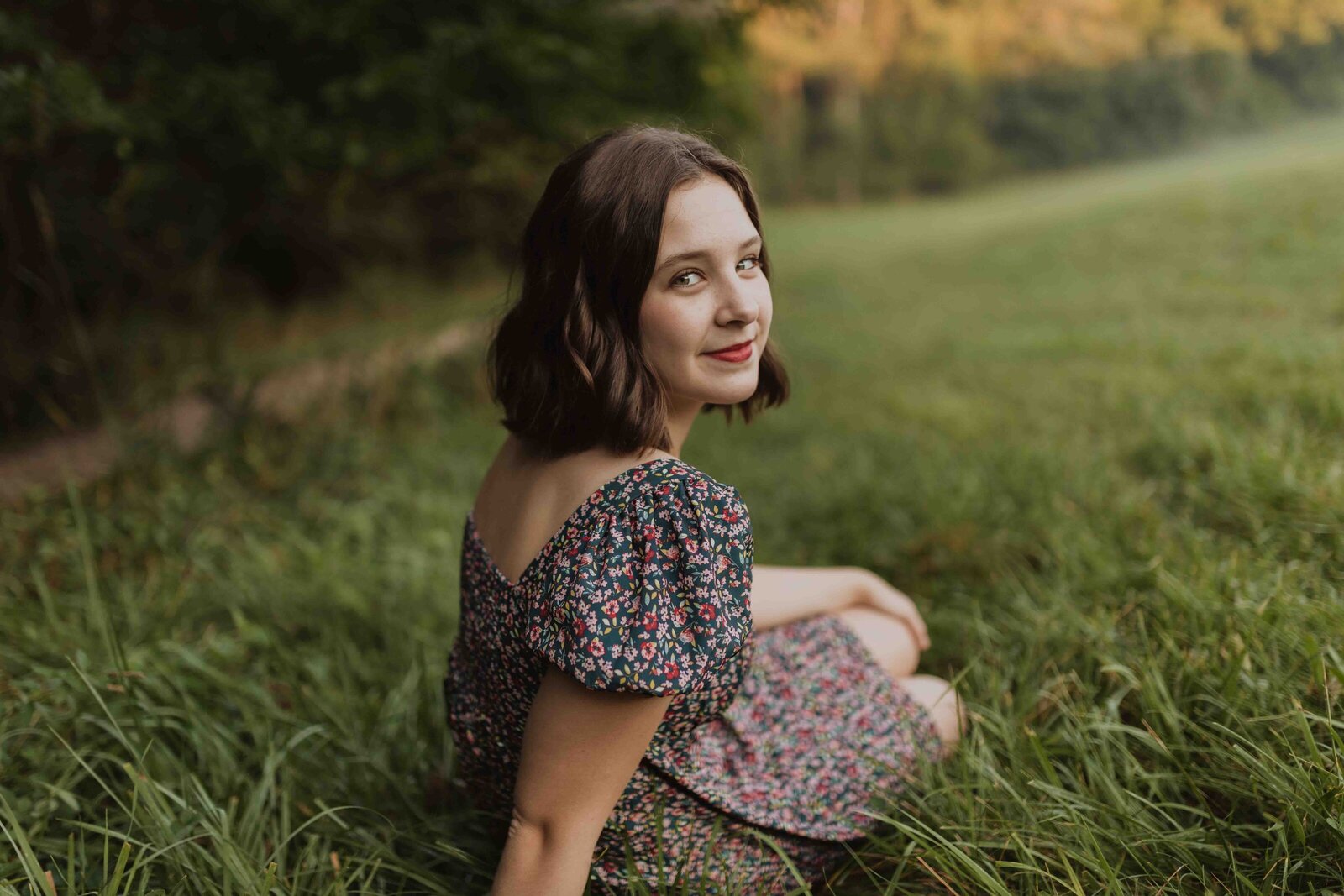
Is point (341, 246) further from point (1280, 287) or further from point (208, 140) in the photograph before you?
point (1280, 287)

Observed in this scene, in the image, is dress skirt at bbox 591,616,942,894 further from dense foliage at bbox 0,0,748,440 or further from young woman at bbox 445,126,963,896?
dense foliage at bbox 0,0,748,440

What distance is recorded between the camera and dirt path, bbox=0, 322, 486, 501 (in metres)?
3.40

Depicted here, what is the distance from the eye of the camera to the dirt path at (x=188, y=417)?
340 cm

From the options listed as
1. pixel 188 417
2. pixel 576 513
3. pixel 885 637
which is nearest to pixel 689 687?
pixel 576 513

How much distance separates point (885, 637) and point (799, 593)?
0.23 metres

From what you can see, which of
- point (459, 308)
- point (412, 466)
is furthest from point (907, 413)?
point (459, 308)

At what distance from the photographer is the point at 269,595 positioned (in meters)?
2.63

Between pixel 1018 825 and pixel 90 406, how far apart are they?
3977mm

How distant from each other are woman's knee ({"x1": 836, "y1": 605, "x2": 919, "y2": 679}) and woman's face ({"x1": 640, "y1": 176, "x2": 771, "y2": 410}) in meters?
0.78

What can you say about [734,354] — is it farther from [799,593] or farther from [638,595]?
[799,593]

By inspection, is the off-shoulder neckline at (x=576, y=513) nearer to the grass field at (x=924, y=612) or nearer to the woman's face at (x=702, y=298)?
the woman's face at (x=702, y=298)

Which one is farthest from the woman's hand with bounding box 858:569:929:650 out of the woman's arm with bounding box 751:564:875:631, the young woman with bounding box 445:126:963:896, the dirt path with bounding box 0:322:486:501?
the dirt path with bounding box 0:322:486:501

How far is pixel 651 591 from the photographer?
1.23 meters

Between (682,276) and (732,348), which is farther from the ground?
(682,276)
